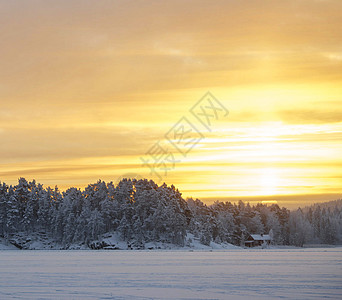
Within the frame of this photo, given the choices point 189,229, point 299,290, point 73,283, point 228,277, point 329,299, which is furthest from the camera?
point 189,229

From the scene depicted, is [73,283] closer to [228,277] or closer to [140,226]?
[228,277]

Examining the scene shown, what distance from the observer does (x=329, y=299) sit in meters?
33.8

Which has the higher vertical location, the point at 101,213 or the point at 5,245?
the point at 101,213

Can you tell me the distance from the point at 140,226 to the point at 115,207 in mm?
12693

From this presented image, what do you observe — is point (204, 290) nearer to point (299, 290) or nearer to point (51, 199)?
point (299, 290)

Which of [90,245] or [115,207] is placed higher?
[115,207]

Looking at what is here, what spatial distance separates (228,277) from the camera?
161 feet

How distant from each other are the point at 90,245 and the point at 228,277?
120m

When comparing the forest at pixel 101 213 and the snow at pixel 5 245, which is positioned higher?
the forest at pixel 101 213

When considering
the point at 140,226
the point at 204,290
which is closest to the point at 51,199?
Result: the point at 140,226

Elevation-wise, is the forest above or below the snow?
above

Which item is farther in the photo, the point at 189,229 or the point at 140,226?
the point at 189,229

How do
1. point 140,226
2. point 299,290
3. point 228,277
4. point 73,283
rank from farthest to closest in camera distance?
1. point 140,226
2. point 228,277
3. point 73,283
4. point 299,290

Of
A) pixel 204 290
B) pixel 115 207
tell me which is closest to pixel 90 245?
pixel 115 207
